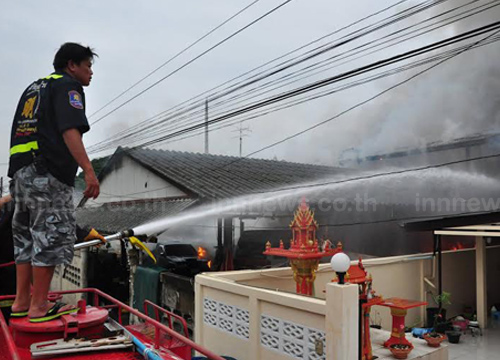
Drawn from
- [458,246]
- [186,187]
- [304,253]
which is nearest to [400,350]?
[304,253]

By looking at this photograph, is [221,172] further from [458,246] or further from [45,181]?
[45,181]

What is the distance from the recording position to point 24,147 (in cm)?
321

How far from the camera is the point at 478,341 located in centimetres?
981

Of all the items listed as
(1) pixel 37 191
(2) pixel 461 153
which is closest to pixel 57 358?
(1) pixel 37 191

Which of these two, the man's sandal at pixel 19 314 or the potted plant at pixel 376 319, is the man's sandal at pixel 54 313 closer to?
the man's sandal at pixel 19 314

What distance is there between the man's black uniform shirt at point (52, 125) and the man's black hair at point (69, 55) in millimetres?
173

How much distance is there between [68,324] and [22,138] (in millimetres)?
1432

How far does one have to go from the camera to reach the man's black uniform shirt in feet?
10.2

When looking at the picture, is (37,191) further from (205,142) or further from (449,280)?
(205,142)

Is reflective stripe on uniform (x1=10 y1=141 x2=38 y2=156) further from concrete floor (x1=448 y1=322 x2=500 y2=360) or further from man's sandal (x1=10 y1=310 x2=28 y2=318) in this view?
concrete floor (x1=448 y1=322 x2=500 y2=360)

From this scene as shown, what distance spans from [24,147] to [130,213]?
10.9m

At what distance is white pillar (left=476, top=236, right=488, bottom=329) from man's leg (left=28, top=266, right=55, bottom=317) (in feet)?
35.8

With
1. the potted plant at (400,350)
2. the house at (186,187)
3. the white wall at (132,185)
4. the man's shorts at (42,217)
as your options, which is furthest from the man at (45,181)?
the white wall at (132,185)

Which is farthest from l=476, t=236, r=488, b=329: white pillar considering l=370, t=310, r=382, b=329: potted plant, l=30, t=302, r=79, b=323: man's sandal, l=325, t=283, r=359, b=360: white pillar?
l=30, t=302, r=79, b=323: man's sandal
